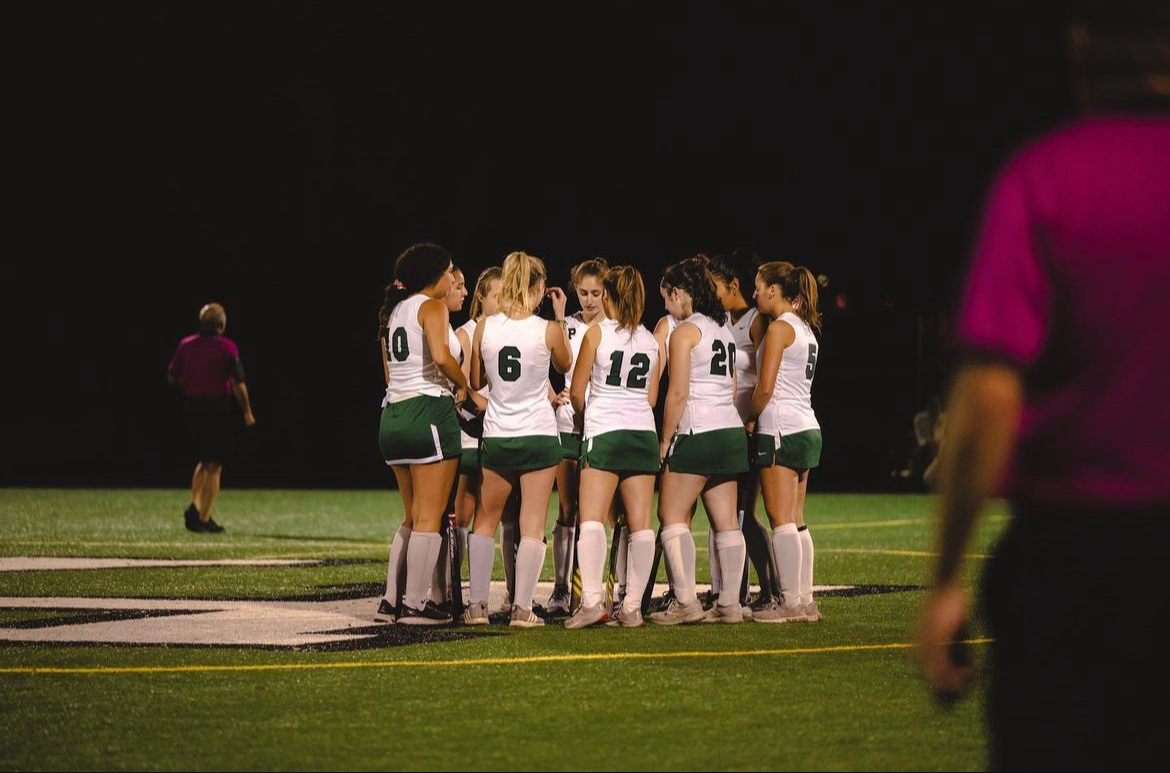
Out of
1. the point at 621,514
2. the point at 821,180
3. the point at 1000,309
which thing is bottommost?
the point at 621,514

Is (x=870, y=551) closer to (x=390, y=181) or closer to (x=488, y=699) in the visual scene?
(x=488, y=699)

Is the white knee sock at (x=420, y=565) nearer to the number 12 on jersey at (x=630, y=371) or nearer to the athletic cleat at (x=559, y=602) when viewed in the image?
the athletic cleat at (x=559, y=602)

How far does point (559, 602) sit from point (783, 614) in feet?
4.69

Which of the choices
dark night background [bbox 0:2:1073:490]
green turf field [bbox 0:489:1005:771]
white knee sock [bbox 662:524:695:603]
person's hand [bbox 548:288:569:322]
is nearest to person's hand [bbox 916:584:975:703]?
green turf field [bbox 0:489:1005:771]

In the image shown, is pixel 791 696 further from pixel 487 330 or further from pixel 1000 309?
pixel 1000 309

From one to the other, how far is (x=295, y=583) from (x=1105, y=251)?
10.0 m

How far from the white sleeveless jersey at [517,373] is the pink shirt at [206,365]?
811 centimetres

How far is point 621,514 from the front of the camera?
34.9 feet

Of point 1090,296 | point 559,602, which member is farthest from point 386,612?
point 1090,296

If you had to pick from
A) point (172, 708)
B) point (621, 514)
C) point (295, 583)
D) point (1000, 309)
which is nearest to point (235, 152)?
point (295, 583)

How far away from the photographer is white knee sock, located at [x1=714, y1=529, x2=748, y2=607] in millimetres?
9938

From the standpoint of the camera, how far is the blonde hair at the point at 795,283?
10000 mm

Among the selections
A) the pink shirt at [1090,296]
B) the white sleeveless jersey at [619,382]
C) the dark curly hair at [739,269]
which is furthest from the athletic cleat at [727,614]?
the pink shirt at [1090,296]

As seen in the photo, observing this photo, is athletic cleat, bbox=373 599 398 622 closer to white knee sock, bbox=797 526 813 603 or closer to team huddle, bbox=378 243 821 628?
team huddle, bbox=378 243 821 628
